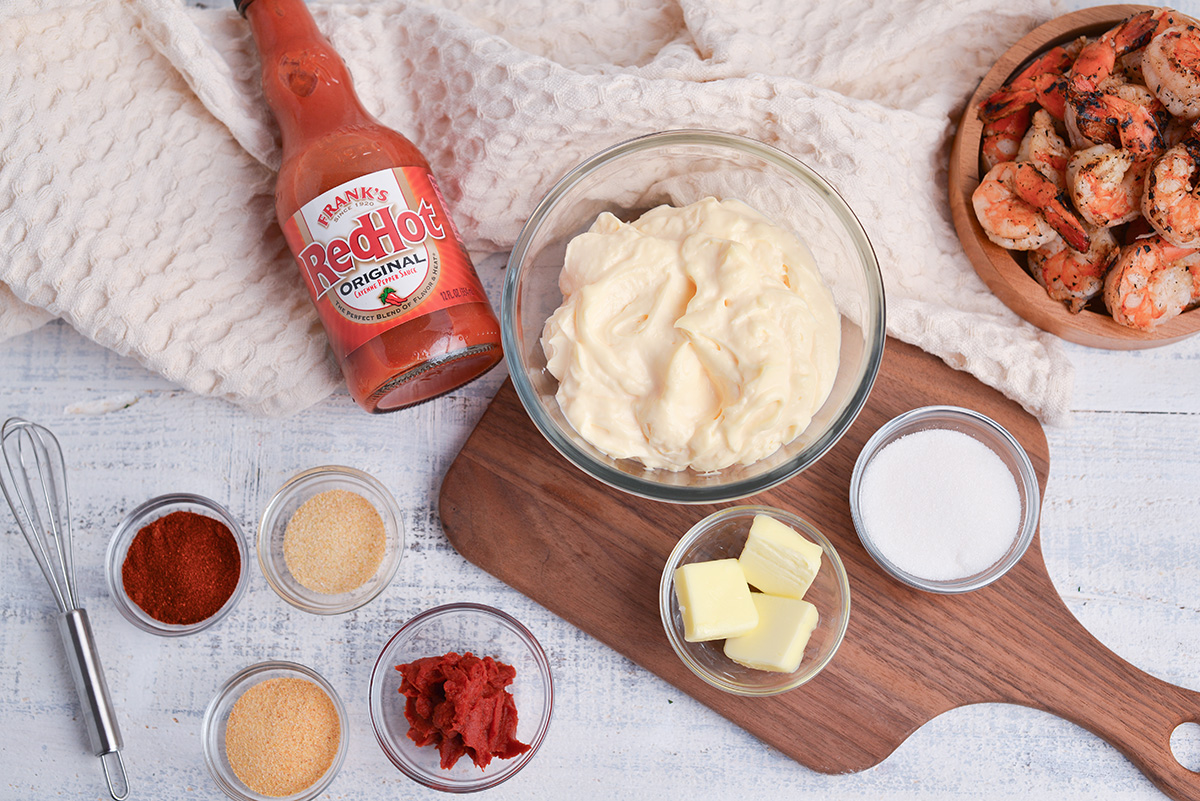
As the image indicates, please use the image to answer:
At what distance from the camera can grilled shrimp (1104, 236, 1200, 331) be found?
4.17 feet

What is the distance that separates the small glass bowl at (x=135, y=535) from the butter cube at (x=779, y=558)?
3.04 ft

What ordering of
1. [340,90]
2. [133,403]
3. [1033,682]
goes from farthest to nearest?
[133,403] → [1033,682] → [340,90]

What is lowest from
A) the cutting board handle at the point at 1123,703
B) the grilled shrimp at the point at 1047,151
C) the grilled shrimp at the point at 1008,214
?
the cutting board handle at the point at 1123,703

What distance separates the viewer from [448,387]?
146cm

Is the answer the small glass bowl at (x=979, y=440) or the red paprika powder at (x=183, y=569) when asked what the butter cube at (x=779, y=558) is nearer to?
the small glass bowl at (x=979, y=440)

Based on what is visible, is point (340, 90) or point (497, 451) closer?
point (340, 90)

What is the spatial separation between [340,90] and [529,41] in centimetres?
39

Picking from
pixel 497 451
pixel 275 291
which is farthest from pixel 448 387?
pixel 275 291

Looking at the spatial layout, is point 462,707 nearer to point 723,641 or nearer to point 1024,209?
point 723,641

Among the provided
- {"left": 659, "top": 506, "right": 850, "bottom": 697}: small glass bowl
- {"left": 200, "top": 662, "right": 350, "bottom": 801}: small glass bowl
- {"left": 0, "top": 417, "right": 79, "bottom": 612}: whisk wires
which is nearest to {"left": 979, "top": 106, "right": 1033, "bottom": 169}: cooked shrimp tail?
{"left": 659, "top": 506, "right": 850, "bottom": 697}: small glass bowl

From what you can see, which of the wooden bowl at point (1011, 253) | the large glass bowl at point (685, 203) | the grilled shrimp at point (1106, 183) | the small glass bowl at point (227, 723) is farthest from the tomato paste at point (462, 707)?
the grilled shrimp at point (1106, 183)

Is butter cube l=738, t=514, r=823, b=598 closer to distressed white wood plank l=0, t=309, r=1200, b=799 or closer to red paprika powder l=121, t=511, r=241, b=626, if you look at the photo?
distressed white wood plank l=0, t=309, r=1200, b=799

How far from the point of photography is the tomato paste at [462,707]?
1.32 meters

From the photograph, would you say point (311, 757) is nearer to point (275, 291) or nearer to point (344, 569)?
point (344, 569)
